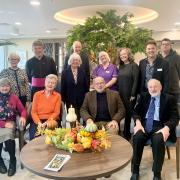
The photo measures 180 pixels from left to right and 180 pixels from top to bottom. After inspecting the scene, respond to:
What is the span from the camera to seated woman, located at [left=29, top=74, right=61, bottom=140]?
3375 mm

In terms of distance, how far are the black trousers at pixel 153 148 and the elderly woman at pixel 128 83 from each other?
26.4 inches

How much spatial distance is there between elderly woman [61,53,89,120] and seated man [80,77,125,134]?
0.83ft

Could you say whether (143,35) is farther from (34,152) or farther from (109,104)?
(34,152)

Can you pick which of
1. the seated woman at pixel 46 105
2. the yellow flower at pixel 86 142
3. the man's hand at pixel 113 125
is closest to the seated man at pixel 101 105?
the man's hand at pixel 113 125

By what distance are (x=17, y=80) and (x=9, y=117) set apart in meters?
0.55

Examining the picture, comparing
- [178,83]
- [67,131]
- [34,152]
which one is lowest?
[34,152]

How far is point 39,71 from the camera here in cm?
386

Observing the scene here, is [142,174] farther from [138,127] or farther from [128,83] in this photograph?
[128,83]

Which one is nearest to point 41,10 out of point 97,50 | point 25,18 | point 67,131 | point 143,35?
point 25,18

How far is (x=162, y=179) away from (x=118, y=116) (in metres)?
0.87

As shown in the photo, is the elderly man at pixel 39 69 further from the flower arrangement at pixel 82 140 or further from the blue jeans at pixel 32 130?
the flower arrangement at pixel 82 140

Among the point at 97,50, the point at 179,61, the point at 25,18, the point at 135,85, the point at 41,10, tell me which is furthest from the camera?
the point at 25,18

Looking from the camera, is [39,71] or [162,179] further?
[39,71]

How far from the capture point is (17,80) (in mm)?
3611
